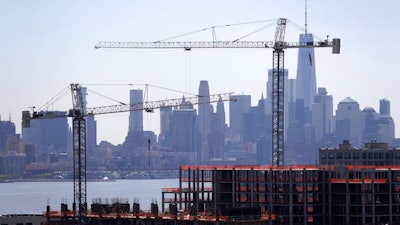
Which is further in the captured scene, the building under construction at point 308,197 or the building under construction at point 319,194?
the building under construction at point 319,194

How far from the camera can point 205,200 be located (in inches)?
6959

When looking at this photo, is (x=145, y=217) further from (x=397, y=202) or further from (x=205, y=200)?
(x=397, y=202)

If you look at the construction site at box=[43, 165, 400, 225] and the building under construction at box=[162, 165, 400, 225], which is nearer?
the construction site at box=[43, 165, 400, 225]

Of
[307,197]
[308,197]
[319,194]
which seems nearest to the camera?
[307,197]

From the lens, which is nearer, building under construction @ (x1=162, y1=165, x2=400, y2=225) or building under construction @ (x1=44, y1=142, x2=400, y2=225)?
building under construction @ (x1=44, y1=142, x2=400, y2=225)

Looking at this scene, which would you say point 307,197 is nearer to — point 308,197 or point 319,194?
point 308,197

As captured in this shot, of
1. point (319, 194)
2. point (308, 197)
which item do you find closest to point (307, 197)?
point (308, 197)

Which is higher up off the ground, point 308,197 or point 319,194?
point 319,194

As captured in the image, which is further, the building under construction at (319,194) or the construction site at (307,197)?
the building under construction at (319,194)

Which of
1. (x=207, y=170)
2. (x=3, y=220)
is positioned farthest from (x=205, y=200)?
(x=3, y=220)

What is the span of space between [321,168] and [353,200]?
6.17m

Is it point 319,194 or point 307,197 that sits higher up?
point 319,194

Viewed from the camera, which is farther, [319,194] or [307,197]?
[319,194]

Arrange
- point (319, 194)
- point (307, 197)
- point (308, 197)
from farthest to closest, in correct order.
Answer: point (319, 194)
point (308, 197)
point (307, 197)
